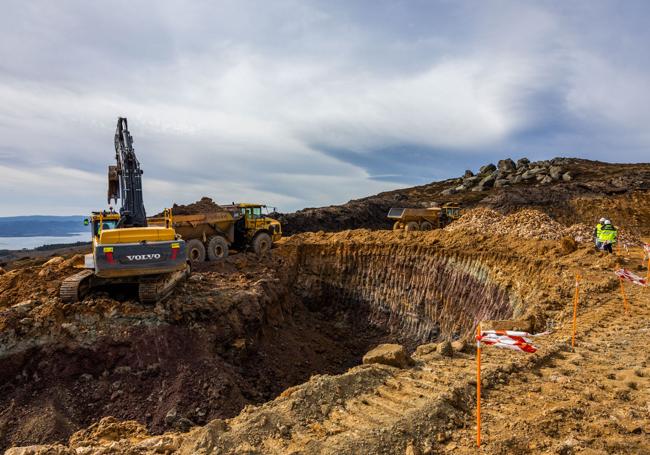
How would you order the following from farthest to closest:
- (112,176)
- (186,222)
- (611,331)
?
(186,222) < (112,176) < (611,331)

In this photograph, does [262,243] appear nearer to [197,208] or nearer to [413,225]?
[197,208]

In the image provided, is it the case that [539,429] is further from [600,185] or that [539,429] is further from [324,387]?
[600,185]

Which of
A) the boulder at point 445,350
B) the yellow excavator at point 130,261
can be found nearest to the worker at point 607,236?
the boulder at point 445,350

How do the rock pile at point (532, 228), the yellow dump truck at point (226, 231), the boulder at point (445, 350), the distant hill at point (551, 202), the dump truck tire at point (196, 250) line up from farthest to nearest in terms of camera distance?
the distant hill at point (551, 202)
the rock pile at point (532, 228)
the yellow dump truck at point (226, 231)
the dump truck tire at point (196, 250)
the boulder at point (445, 350)

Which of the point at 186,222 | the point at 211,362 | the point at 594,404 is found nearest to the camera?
the point at 594,404

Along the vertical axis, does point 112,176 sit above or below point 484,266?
above

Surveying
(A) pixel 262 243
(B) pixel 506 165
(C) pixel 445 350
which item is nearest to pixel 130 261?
(C) pixel 445 350

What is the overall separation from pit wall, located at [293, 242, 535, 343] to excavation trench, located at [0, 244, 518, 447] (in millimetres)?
41

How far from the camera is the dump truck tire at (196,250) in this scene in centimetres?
1461

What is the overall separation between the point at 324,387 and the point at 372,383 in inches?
26.4

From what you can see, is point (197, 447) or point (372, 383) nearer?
point (197, 447)

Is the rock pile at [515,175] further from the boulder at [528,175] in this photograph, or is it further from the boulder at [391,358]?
the boulder at [391,358]

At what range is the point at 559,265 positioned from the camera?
11.9 meters

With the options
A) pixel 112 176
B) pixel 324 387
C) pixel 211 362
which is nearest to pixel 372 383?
pixel 324 387
